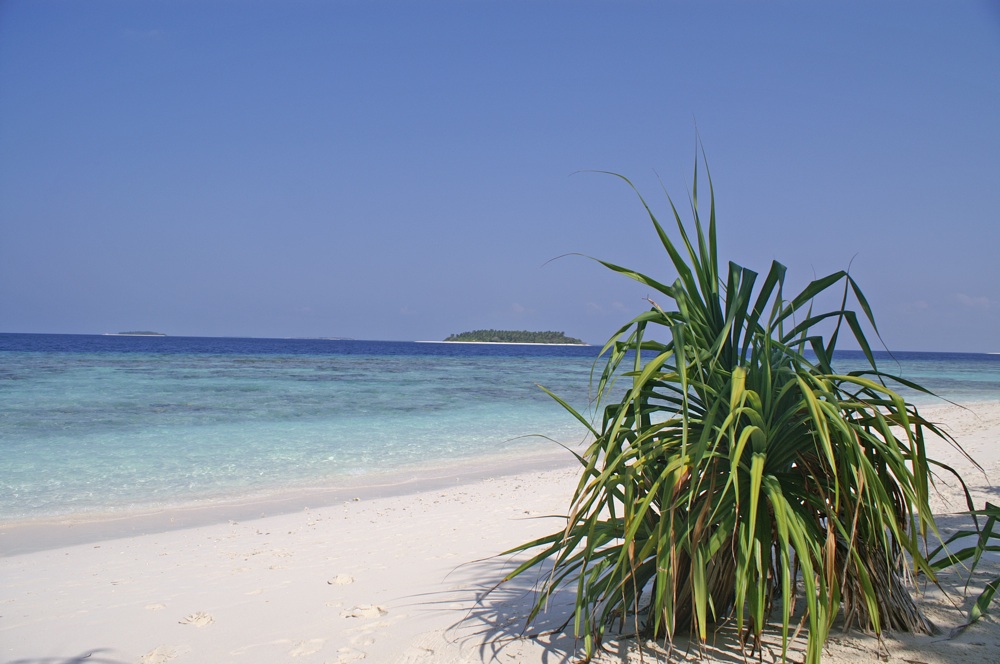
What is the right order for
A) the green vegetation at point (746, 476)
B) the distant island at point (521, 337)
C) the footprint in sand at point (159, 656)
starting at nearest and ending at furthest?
1. the green vegetation at point (746, 476)
2. the footprint in sand at point (159, 656)
3. the distant island at point (521, 337)

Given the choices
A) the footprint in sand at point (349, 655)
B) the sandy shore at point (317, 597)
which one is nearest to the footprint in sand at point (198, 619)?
the sandy shore at point (317, 597)

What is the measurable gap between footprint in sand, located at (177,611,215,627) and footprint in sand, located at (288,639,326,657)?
0.65 meters

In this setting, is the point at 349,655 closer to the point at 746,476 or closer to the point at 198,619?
the point at 198,619

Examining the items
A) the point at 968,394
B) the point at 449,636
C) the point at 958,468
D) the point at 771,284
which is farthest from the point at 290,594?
the point at 968,394

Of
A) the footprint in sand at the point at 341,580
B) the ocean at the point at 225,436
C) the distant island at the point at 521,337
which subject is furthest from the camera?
the distant island at the point at 521,337

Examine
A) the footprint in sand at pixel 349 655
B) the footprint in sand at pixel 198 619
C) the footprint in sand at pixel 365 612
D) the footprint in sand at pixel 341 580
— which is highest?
the footprint in sand at pixel 349 655

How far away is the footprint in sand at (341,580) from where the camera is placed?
4.00 m

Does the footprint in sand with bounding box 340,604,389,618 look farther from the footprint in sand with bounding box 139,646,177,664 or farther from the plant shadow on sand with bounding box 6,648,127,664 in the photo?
the plant shadow on sand with bounding box 6,648,127,664

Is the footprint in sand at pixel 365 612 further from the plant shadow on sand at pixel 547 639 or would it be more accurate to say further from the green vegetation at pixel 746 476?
the green vegetation at pixel 746 476

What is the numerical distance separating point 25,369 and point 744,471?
1210 inches

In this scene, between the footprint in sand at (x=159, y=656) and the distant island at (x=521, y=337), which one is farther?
the distant island at (x=521, y=337)

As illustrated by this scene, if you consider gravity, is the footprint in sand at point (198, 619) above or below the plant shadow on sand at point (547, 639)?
below

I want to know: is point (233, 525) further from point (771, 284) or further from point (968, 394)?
point (968, 394)

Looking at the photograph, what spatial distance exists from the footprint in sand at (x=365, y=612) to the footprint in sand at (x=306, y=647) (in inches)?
13.0
